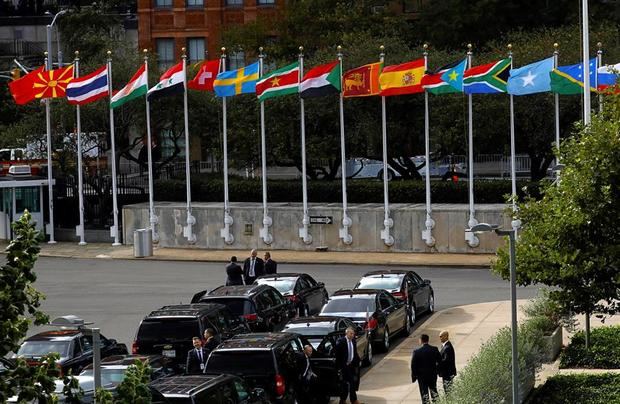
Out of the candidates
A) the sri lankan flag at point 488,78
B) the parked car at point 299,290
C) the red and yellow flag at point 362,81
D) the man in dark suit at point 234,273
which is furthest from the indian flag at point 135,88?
the parked car at point 299,290

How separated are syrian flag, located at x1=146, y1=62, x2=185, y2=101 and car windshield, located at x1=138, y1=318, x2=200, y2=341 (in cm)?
2028

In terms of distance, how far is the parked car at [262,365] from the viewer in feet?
68.2

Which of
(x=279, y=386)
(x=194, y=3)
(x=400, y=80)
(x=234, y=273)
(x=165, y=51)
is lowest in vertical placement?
(x=279, y=386)

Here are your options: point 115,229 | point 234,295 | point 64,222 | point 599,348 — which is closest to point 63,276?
point 115,229

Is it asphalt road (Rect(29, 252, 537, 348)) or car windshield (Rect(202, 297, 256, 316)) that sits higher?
car windshield (Rect(202, 297, 256, 316))

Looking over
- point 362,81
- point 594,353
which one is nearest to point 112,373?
point 594,353

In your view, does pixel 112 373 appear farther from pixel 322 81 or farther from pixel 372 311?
pixel 322 81

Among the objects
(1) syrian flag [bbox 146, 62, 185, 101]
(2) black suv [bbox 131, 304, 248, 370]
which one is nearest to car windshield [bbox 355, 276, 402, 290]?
(2) black suv [bbox 131, 304, 248, 370]

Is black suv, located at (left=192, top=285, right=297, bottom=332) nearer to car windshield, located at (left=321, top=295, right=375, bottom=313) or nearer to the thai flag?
car windshield, located at (left=321, top=295, right=375, bottom=313)

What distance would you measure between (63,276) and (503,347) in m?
22.6

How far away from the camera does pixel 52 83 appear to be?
45406 mm

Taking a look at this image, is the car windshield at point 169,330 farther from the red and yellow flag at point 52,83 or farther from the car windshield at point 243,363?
the red and yellow flag at point 52,83

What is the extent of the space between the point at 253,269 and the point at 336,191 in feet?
50.1

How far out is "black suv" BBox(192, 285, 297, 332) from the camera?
90.5ft
